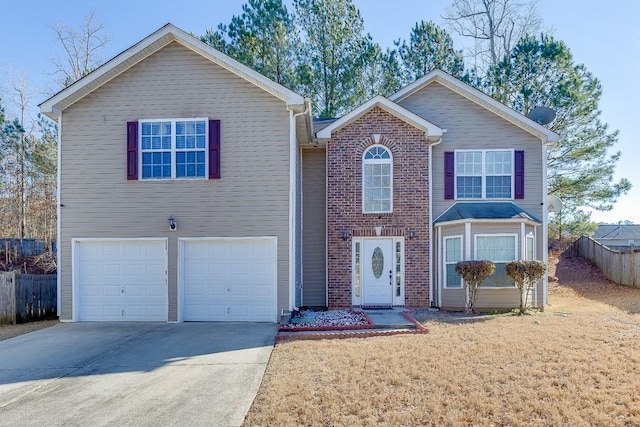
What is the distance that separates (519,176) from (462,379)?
904 cm

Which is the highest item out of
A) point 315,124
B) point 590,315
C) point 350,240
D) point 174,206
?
point 315,124

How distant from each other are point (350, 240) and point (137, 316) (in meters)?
6.10

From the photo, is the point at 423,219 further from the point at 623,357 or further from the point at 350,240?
the point at 623,357

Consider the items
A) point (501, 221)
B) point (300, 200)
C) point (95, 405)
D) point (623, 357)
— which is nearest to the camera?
point (95, 405)

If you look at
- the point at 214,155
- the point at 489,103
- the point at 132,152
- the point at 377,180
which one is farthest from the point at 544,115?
the point at 132,152

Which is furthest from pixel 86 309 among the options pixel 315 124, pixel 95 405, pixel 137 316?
pixel 315 124

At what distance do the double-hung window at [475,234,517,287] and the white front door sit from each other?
8.22 feet

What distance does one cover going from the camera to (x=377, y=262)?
42.6 ft

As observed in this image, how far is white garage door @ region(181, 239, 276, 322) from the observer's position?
A: 10820 mm

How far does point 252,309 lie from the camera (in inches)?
426

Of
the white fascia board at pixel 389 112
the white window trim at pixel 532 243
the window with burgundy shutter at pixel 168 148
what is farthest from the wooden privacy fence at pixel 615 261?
the window with burgundy shutter at pixel 168 148

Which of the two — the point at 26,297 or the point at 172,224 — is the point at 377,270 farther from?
the point at 26,297

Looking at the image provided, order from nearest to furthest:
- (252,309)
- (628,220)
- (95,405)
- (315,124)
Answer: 1. (95,405)
2. (252,309)
3. (315,124)
4. (628,220)

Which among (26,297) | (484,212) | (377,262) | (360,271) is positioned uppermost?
(484,212)
